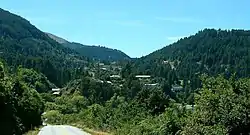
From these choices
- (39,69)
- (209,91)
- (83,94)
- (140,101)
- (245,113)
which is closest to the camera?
(245,113)

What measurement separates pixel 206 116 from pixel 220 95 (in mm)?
1344

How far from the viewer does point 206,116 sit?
2370 centimetres

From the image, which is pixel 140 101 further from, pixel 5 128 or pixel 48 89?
pixel 48 89

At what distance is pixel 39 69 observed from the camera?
7810 inches

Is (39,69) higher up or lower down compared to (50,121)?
higher up

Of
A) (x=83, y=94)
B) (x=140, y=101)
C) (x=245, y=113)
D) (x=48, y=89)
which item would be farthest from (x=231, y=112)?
(x=48, y=89)

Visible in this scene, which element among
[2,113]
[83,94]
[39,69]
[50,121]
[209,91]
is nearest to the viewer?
[209,91]

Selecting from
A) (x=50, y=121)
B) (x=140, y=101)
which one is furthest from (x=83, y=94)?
(x=140, y=101)

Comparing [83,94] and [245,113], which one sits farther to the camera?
[83,94]

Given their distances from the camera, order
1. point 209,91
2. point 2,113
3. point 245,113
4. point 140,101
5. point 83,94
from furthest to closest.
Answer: point 83,94
point 140,101
point 2,113
point 209,91
point 245,113

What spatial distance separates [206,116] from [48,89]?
159670 millimetres

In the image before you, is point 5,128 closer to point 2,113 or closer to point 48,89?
point 2,113

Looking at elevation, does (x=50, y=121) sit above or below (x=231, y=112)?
below

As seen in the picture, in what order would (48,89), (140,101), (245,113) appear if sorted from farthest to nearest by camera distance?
1. (48,89)
2. (140,101)
3. (245,113)
